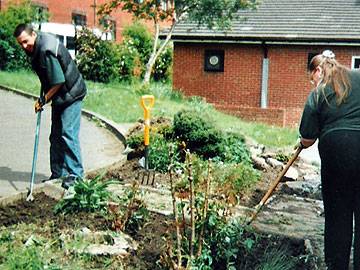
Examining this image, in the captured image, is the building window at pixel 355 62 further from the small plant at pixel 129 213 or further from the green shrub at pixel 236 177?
the small plant at pixel 129 213

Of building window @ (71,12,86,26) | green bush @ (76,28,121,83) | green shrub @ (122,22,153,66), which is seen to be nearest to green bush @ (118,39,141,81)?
green shrub @ (122,22,153,66)

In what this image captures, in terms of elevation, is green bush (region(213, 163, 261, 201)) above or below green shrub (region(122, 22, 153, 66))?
below

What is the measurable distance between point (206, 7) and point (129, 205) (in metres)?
16.1

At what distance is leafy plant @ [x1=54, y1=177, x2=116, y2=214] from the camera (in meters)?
5.26

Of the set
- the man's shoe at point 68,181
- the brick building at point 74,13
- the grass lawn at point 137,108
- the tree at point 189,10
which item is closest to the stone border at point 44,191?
the man's shoe at point 68,181

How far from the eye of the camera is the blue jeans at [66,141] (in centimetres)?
637

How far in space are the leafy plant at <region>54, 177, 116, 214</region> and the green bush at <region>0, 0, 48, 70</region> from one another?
53.9 feet

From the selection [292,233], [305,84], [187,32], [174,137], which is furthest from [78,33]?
[292,233]

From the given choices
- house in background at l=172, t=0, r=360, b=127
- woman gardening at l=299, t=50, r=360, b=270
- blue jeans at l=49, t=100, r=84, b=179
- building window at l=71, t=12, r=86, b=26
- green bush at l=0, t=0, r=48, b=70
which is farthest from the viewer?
building window at l=71, t=12, r=86, b=26

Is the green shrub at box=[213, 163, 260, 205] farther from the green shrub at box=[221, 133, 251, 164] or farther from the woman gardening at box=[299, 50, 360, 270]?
the woman gardening at box=[299, 50, 360, 270]

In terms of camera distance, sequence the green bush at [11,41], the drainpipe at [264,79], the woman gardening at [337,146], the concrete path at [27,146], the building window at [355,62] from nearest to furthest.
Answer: the woman gardening at [337,146] < the concrete path at [27,146] < the building window at [355,62] < the drainpipe at [264,79] < the green bush at [11,41]

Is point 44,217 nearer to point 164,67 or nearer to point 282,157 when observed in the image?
point 282,157

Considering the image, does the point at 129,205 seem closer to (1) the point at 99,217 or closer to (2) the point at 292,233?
(1) the point at 99,217

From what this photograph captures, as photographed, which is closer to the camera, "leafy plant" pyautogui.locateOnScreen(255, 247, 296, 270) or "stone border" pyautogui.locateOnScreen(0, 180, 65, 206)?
"leafy plant" pyautogui.locateOnScreen(255, 247, 296, 270)
